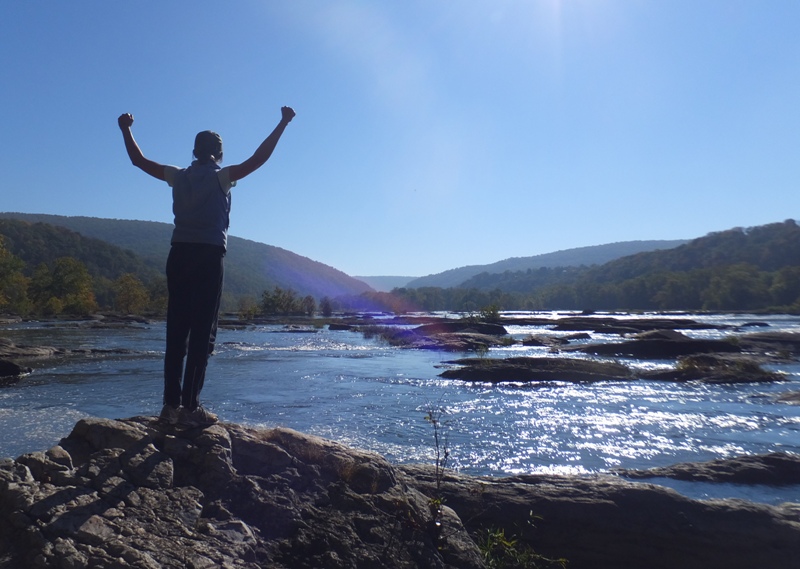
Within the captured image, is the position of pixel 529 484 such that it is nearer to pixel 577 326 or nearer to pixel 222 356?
pixel 222 356

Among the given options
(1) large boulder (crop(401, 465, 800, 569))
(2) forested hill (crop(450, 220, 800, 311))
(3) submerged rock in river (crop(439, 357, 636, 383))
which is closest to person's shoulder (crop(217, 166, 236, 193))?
(1) large boulder (crop(401, 465, 800, 569))

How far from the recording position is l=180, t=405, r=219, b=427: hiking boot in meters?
4.21

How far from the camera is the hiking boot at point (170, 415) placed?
4.21 metres

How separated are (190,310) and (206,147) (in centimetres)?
122

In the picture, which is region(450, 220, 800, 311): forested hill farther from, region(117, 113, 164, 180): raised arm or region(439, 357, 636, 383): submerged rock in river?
region(117, 113, 164, 180): raised arm

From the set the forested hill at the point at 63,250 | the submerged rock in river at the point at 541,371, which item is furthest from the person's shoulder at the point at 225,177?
the forested hill at the point at 63,250

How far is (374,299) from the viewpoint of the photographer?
578ft

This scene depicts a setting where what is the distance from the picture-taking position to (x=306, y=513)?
3.65 m

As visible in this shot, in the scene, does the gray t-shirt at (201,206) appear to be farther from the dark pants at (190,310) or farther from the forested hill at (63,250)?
the forested hill at (63,250)

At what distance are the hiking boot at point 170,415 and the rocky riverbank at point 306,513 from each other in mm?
81

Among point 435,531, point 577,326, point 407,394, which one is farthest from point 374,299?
point 435,531

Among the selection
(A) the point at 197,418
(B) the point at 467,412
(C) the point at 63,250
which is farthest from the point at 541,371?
(C) the point at 63,250

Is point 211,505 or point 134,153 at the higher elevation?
point 134,153

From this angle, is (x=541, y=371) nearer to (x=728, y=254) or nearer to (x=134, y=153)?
(x=134, y=153)
